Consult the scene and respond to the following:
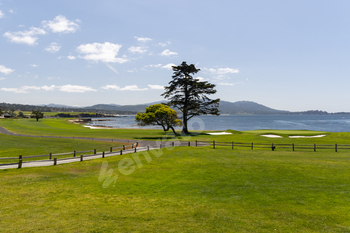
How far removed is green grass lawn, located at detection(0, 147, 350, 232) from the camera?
9.49m

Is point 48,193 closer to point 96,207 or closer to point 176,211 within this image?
point 96,207

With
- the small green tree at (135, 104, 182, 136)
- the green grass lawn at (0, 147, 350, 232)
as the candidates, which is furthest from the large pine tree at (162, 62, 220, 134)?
the green grass lawn at (0, 147, 350, 232)

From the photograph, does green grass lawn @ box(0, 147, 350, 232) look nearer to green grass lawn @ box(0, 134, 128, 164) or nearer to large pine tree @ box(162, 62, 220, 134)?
green grass lawn @ box(0, 134, 128, 164)

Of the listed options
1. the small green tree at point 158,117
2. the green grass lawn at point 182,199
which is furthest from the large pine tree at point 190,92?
the green grass lawn at point 182,199

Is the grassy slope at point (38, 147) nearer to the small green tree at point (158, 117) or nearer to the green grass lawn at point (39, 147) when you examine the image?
the green grass lawn at point (39, 147)

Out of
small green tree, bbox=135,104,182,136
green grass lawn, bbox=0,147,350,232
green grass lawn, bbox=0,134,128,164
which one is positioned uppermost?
small green tree, bbox=135,104,182,136

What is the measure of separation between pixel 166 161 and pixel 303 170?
1391 centimetres

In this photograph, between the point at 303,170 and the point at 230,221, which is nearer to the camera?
the point at 230,221

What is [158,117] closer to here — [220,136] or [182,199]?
[220,136]

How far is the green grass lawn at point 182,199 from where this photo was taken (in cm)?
949

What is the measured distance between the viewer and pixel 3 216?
10141mm

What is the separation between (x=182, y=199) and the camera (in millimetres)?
12930

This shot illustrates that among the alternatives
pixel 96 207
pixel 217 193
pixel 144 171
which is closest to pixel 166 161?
pixel 144 171

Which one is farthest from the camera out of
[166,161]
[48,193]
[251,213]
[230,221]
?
[166,161]
